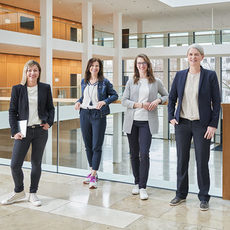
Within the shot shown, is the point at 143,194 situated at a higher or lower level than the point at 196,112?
lower

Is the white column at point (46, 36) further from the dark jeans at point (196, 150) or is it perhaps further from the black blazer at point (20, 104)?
the dark jeans at point (196, 150)

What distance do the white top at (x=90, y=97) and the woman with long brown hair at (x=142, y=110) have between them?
1.30ft

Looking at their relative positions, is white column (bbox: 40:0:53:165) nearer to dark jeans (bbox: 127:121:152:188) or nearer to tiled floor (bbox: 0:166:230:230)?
tiled floor (bbox: 0:166:230:230)

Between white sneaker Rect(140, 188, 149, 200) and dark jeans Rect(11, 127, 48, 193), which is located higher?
dark jeans Rect(11, 127, 48, 193)

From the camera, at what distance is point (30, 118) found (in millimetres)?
3539

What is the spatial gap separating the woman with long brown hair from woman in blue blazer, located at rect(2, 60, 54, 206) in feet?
2.65

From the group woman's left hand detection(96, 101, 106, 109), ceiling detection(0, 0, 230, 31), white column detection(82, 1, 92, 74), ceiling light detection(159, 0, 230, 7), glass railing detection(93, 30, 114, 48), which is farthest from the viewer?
glass railing detection(93, 30, 114, 48)

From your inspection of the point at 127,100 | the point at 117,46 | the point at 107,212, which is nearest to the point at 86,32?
the point at 117,46

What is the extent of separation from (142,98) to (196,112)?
622 millimetres

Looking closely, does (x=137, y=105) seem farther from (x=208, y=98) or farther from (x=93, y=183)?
(x=93, y=183)

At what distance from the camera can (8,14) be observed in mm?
14148

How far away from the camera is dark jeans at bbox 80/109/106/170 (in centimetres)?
408

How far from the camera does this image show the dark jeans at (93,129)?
4082mm

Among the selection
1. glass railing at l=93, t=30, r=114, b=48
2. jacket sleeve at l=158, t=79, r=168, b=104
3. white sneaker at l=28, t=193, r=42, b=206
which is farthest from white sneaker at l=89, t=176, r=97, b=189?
glass railing at l=93, t=30, r=114, b=48
